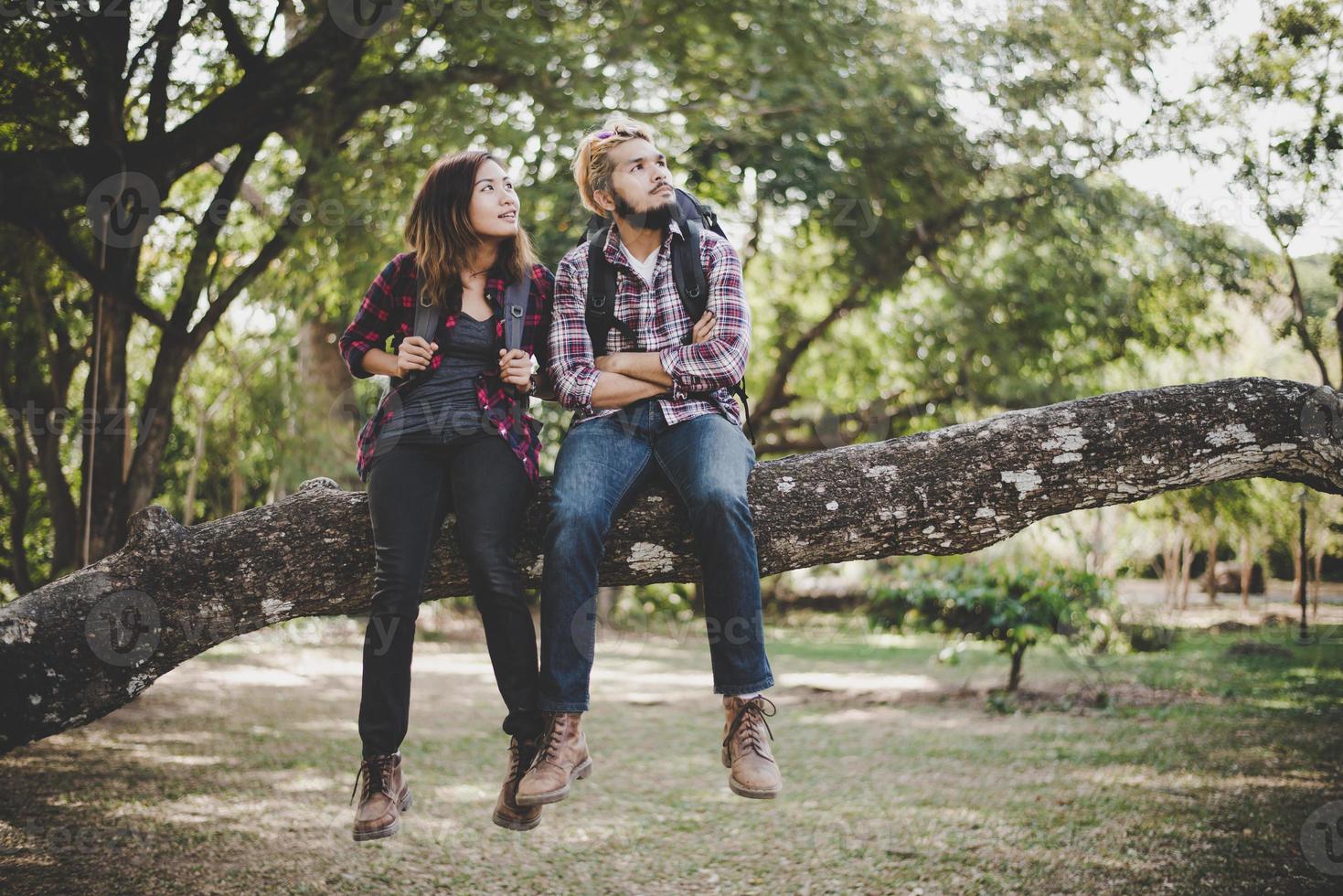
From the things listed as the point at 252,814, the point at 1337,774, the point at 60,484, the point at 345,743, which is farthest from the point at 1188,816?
the point at 60,484

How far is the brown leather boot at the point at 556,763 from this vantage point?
292 cm

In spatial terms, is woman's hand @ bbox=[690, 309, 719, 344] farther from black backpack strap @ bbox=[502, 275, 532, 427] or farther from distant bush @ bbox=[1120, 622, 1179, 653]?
A: distant bush @ bbox=[1120, 622, 1179, 653]

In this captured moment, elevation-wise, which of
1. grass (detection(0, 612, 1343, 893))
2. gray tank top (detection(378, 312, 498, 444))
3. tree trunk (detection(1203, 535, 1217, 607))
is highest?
gray tank top (detection(378, 312, 498, 444))

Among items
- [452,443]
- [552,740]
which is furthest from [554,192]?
[552,740]

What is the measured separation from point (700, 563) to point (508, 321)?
1.15 m

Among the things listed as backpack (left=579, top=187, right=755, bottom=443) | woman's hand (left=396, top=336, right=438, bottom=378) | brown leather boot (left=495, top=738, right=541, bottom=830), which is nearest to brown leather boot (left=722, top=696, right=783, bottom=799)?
brown leather boot (left=495, top=738, right=541, bottom=830)

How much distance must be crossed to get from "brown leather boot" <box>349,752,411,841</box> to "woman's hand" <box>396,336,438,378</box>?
4.34ft

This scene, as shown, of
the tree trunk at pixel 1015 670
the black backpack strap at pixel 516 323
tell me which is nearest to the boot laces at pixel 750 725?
the black backpack strap at pixel 516 323

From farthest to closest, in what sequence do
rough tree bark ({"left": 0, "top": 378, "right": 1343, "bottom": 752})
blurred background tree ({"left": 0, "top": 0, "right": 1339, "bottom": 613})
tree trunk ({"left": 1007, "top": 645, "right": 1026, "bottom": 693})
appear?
1. tree trunk ({"left": 1007, "top": 645, "right": 1026, "bottom": 693})
2. blurred background tree ({"left": 0, "top": 0, "right": 1339, "bottom": 613})
3. rough tree bark ({"left": 0, "top": 378, "right": 1343, "bottom": 752})

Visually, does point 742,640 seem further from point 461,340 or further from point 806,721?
point 806,721

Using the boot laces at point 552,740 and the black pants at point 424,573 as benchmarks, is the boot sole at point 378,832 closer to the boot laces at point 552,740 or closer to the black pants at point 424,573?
the black pants at point 424,573

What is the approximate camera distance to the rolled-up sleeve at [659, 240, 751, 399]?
11.2 feet

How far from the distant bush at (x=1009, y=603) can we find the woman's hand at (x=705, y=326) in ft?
22.2

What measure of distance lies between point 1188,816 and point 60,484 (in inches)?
379
